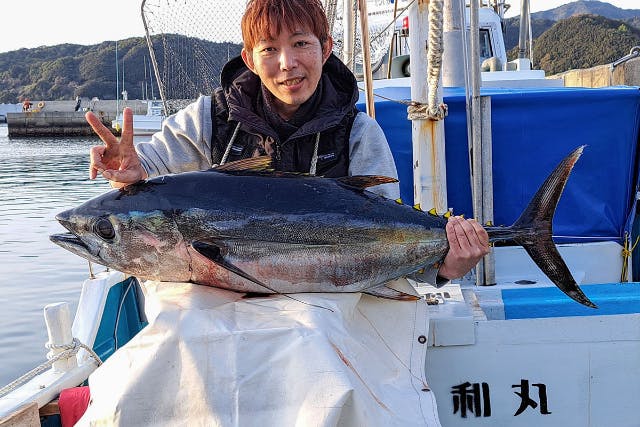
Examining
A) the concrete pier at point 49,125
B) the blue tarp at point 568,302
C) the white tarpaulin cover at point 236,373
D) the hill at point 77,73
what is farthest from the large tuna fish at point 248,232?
Answer: the hill at point 77,73

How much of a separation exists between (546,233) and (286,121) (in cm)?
119

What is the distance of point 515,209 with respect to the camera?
15.4ft

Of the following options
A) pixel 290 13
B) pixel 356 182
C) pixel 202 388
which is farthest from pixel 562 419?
pixel 290 13

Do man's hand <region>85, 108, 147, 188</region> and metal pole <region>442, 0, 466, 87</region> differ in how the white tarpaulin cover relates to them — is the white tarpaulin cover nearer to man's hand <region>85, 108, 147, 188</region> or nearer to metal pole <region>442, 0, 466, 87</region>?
man's hand <region>85, 108, 147, 188</region>

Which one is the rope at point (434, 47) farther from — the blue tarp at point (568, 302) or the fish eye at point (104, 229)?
the fish eye at point (104, 229)

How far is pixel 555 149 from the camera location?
15.1 feet

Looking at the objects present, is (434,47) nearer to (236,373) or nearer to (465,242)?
(465,242)

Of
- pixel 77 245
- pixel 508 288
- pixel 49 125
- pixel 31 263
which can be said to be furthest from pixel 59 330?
pixel 49 125

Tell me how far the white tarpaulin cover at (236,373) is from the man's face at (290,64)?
0.95m

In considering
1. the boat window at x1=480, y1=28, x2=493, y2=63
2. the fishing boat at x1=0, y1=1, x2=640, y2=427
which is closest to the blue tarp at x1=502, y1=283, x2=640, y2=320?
the fishing boat at x1=0, y1=1, x2=640, y2=427

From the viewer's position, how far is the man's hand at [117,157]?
242 centimetres

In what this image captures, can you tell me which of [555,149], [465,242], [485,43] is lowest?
[465,242]

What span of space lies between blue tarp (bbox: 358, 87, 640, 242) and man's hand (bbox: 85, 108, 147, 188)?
2.57 m

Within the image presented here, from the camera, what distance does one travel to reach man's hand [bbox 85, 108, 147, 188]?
2.42 m
